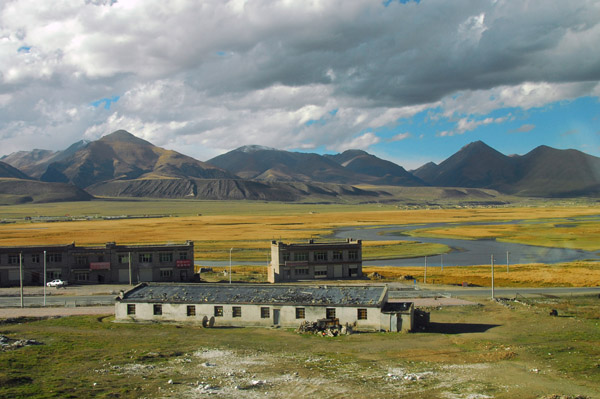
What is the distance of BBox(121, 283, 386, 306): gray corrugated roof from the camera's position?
55.6 metres

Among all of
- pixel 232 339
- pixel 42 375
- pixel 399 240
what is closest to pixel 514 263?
pixel 399 240

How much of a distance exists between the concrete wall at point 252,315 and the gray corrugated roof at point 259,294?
553 mm

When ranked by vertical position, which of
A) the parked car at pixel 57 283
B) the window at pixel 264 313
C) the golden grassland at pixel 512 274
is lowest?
the golden grassland at pixel 512 274

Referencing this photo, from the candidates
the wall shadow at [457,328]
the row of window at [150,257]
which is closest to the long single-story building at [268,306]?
the wall shadow at [457,328]

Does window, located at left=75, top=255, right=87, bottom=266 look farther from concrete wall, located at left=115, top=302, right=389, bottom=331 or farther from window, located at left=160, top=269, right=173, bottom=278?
concrete wall, located at left=115, top=302, right=389, bottom=331

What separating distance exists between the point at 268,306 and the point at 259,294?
10.4 feet

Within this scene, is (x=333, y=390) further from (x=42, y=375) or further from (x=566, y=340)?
(x=566, y=340)

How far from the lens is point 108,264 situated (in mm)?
89750

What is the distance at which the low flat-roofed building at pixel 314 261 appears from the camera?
91250 mm

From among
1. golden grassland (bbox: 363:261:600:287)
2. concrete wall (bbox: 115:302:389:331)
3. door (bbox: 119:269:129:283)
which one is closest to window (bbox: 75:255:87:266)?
door (bbox: 119:269:129:283)

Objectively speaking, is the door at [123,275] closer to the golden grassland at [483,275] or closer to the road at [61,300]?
the golden grassland at [483,275]

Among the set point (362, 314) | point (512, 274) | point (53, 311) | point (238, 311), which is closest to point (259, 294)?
point (238, 311)

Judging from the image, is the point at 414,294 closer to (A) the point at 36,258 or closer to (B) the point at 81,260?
(B) the point at 81,260

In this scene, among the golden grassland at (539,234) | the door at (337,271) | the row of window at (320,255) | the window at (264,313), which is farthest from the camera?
the golden grassland at (539,234)
